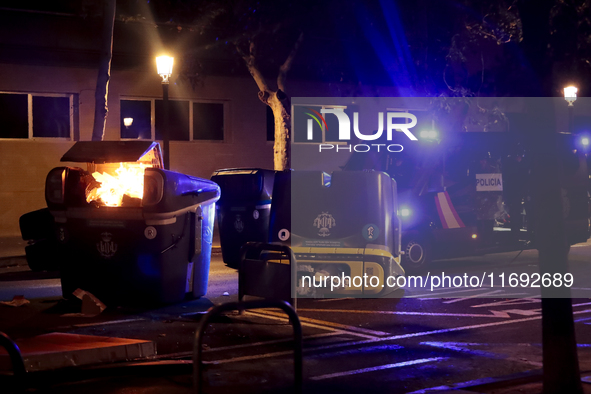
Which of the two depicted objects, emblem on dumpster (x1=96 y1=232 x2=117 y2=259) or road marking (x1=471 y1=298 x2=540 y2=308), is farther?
road marking (x1=471 y1=298 x2=540 y2=308)

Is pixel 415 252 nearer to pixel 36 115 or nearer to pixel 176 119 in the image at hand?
pixel 176 119

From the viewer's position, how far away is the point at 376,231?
31.0 ft

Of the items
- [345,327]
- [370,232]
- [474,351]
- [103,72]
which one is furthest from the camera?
[103,72]

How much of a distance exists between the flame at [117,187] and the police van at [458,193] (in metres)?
4.40

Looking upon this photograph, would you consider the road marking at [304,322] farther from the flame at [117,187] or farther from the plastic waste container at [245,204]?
the plastic waste container at [245,204]

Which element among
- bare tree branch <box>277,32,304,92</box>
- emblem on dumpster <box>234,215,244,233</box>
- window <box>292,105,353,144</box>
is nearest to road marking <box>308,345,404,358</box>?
emblem on dumpster <box>234,215,244,233</box>

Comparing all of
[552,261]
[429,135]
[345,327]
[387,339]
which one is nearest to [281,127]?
[429,135]

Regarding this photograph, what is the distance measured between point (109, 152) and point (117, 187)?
55cm

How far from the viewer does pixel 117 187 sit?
32.3 feet

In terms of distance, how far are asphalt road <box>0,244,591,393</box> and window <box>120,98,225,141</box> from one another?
11254 mm

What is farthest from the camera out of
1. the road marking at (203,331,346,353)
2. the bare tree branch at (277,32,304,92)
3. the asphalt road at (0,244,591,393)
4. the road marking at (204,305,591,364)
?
the bare tree branch at (277,32,304,92)

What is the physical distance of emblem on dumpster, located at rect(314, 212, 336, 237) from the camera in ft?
31.6

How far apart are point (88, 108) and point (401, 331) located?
1564cm

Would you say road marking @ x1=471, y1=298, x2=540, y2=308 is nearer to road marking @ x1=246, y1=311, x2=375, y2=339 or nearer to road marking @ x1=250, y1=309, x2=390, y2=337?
road marking @ x1=250, y1=309, x2=390, y2=337
